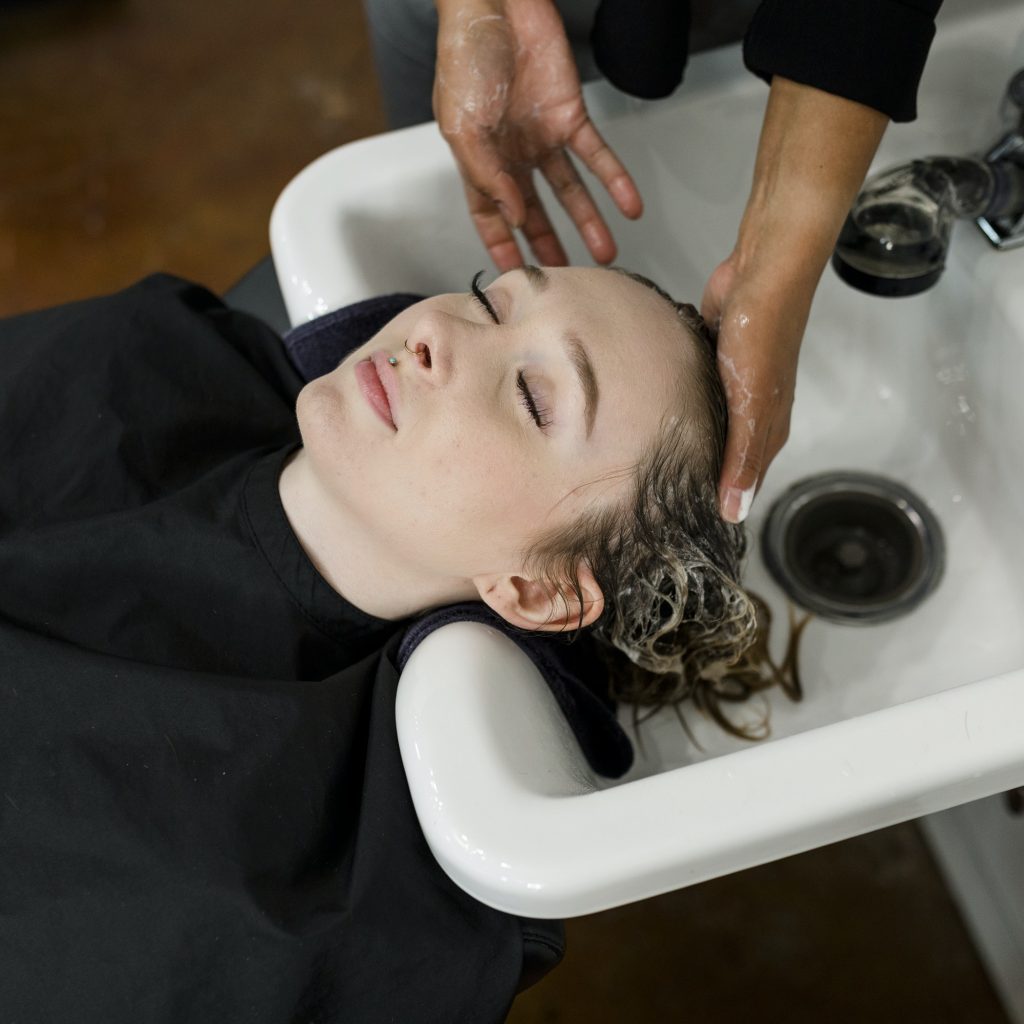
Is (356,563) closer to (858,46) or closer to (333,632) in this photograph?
(333,632)

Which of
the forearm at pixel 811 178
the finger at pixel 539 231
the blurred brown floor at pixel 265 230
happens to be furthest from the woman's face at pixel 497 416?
the blurred brown floor at pixel 265 230

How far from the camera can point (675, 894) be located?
1.61 m

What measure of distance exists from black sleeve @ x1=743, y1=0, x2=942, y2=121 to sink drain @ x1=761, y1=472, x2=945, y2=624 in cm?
43

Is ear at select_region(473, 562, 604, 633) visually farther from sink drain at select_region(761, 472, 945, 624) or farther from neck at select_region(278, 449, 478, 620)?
sink drain at select_region(761, 472, 945, 624)

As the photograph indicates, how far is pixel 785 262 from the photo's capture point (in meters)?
0.94

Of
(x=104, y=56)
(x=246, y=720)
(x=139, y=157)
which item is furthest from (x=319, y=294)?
(x=104, y=56)

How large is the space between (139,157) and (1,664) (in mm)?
1731

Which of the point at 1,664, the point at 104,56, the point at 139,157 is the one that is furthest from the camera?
the point at 104,56

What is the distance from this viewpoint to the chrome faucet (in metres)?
1.01

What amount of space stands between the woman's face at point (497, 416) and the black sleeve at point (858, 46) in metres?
0.24

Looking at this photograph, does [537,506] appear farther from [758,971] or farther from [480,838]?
[758,971]

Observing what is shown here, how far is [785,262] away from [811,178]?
77 mm

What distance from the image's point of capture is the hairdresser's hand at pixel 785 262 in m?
0.94

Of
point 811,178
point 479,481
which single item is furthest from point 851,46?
point 479,481
